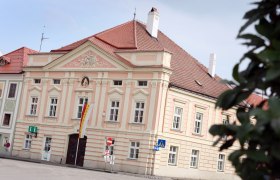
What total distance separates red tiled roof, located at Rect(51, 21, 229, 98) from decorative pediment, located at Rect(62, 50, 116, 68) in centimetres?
85

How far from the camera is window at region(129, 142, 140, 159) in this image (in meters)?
34.1

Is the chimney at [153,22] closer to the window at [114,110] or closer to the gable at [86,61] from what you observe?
the gable at [86,61]

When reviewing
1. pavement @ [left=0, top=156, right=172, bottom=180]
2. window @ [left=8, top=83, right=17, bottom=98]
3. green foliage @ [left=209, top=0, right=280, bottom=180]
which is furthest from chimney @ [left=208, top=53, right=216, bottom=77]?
green foliage @ [left=209, top=0, right=280, bottom=180]

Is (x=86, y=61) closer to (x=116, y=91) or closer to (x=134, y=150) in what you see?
(x=116, y=91)

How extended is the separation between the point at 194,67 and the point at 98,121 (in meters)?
11.0

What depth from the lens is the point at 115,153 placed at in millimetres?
34688

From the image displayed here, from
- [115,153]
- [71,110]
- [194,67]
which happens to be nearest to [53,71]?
[71,110]

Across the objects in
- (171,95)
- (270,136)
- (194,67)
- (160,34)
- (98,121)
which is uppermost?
(160,34)

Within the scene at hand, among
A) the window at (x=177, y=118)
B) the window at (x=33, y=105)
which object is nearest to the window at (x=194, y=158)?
the window at (x=177, y=118)

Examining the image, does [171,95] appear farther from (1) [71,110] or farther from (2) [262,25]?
(2) [262,25]

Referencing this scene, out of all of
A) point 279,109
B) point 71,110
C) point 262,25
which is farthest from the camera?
point 71,110

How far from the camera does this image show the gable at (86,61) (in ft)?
118

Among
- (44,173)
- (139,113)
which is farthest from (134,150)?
(44,173)

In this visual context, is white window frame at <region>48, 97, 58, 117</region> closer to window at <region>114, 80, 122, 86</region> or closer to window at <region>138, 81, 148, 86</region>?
window at <region>114, 80, 122, 86</region>
